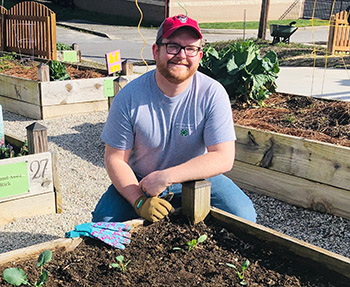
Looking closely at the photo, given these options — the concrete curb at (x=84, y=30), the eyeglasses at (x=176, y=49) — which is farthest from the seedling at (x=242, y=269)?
the concrete curb at (x=84, y=30)

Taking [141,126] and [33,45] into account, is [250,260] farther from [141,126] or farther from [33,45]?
[33,45]

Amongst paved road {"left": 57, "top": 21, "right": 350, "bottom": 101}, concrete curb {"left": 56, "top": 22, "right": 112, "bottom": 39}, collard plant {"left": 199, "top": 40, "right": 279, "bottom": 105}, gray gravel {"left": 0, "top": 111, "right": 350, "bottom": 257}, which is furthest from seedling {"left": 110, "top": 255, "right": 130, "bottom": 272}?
concrete curb {"left": 56, "top": 22, "right": 112, "bottom": 39}

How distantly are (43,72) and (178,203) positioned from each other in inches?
171

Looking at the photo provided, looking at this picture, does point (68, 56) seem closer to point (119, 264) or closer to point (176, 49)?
point (176, 49)

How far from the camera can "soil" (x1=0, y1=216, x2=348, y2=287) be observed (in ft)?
7.09

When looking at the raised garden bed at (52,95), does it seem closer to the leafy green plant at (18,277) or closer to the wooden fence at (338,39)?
the leafy green plant at (18,277)

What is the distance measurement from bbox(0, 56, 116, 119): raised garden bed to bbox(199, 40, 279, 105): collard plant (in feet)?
6.69

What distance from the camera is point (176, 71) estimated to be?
2646 millimetres

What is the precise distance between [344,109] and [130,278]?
3.48 meters

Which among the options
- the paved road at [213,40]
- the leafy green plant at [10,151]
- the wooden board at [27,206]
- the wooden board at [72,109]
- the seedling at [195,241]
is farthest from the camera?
the paved road at [213,40]

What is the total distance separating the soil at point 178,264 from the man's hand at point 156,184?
0.56 ft

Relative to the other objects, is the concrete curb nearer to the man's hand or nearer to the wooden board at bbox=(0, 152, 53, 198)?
the wooden board at bbox=(0, 152, 53, 198)

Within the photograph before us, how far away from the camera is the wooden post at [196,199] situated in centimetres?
257

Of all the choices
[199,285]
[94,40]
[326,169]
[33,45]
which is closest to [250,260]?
[199,285]
